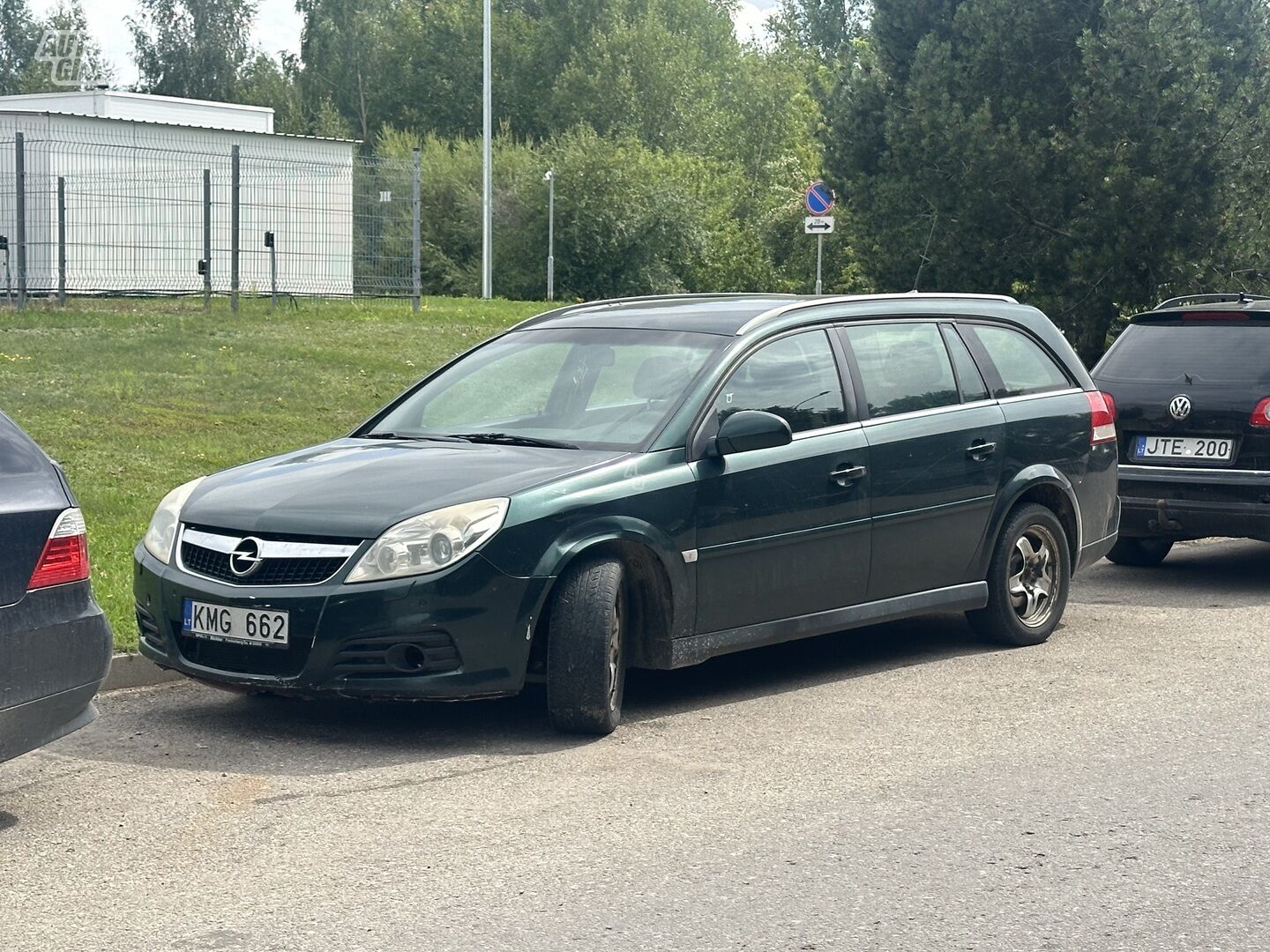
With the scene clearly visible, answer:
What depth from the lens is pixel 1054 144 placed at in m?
21.1

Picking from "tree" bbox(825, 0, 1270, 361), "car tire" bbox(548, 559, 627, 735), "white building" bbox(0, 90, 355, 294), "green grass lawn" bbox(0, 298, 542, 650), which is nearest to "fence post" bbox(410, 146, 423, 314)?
"green grass lawn" bbox(0, 298, 542, 650)

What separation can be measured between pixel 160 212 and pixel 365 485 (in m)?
20.4

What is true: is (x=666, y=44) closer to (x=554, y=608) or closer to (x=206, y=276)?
(x=206, y=276)

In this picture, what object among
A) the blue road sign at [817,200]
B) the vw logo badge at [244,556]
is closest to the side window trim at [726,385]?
the vw logo badge at [244,556]

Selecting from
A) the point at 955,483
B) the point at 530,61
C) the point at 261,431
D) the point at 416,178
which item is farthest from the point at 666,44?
the point at 955,483

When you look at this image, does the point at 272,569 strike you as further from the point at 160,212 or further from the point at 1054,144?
A: the point at 160,212

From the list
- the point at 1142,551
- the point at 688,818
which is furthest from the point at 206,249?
the point at 688,818

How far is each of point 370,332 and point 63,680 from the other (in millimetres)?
16839

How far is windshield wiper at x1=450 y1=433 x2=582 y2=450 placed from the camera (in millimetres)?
6920

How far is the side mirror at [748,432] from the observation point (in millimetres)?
6824

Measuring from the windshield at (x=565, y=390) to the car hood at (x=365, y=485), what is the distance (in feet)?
0.77

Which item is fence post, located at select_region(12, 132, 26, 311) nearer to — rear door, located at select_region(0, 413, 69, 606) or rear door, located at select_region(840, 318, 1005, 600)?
rear door, located at select_region(840, 318, 1005, 600)

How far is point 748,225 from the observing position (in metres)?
60.0

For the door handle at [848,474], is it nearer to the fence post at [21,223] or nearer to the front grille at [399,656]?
the front grille at [399,656]
